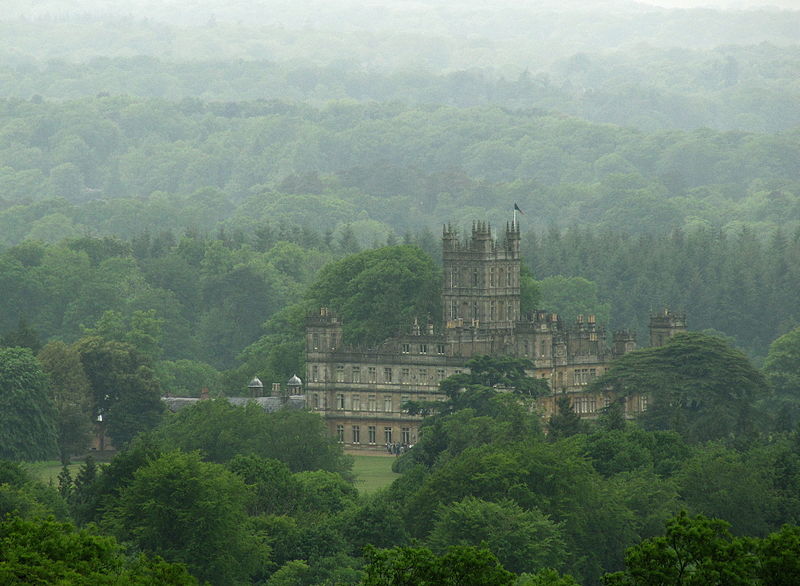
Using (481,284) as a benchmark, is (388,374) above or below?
below

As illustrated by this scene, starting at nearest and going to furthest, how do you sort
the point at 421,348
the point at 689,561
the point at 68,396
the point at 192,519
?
the point at 689,561 → the point at 192,519 → the point at 68,396 → the point at 421,348

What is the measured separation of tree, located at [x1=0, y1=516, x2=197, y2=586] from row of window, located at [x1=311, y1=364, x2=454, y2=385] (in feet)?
188

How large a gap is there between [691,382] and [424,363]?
513 inches

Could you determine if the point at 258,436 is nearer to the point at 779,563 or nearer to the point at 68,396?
the point at 68,396

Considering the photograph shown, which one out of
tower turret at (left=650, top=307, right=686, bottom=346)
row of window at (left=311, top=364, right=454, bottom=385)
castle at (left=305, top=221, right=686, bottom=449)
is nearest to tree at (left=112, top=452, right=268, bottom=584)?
castle at (left=305, top=221, right=686, bottom=449)

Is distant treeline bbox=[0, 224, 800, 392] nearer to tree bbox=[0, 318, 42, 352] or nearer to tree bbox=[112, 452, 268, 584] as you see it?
tree bbox=[0, 318, 42, 352]

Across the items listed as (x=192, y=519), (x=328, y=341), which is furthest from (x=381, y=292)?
(x=192, y=519)

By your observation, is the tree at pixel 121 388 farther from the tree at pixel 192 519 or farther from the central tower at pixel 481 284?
the tree at pixel 192 519

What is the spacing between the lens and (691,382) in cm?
12494

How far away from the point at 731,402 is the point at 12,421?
3231 cm

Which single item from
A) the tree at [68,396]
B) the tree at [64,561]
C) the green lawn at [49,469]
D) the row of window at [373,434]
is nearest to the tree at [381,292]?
the row of window at [373,434]

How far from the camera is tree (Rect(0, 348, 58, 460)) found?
120062 millimetres

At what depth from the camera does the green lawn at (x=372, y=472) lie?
111688mm

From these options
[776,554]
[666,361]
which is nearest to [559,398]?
[666,361]
